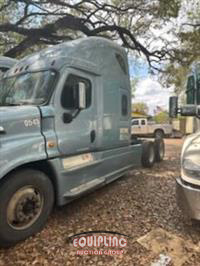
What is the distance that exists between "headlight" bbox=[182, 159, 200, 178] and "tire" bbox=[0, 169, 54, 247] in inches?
80.8

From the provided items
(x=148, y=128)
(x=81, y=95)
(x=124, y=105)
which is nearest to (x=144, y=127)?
(x=148, y=128)

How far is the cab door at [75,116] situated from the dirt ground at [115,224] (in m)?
1.11

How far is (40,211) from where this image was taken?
3.96 m

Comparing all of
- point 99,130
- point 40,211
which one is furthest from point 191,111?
point 40,211

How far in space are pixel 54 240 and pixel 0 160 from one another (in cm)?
138

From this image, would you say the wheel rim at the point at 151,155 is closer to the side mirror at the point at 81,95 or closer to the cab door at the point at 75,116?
the cab door at the point at 75,116

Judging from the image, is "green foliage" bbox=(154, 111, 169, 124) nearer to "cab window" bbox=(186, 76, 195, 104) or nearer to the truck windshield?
"cab window" bbox=(186, 76, 195, 104)

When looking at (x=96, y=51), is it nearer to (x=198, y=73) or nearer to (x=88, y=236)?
(x=198, y=73)

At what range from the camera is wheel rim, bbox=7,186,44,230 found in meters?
3.64

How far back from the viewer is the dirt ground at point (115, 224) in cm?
330

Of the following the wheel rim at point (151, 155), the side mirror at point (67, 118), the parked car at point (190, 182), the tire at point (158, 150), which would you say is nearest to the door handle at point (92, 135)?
the side mirror at point (67, 118)

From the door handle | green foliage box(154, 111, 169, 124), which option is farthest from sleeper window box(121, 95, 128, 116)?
green foliage box(154, 111, 169, 124)

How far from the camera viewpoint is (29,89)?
449 centimetres

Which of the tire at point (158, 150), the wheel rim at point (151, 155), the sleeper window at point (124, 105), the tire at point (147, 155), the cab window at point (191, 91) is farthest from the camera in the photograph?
the tire at point (158, 150)
